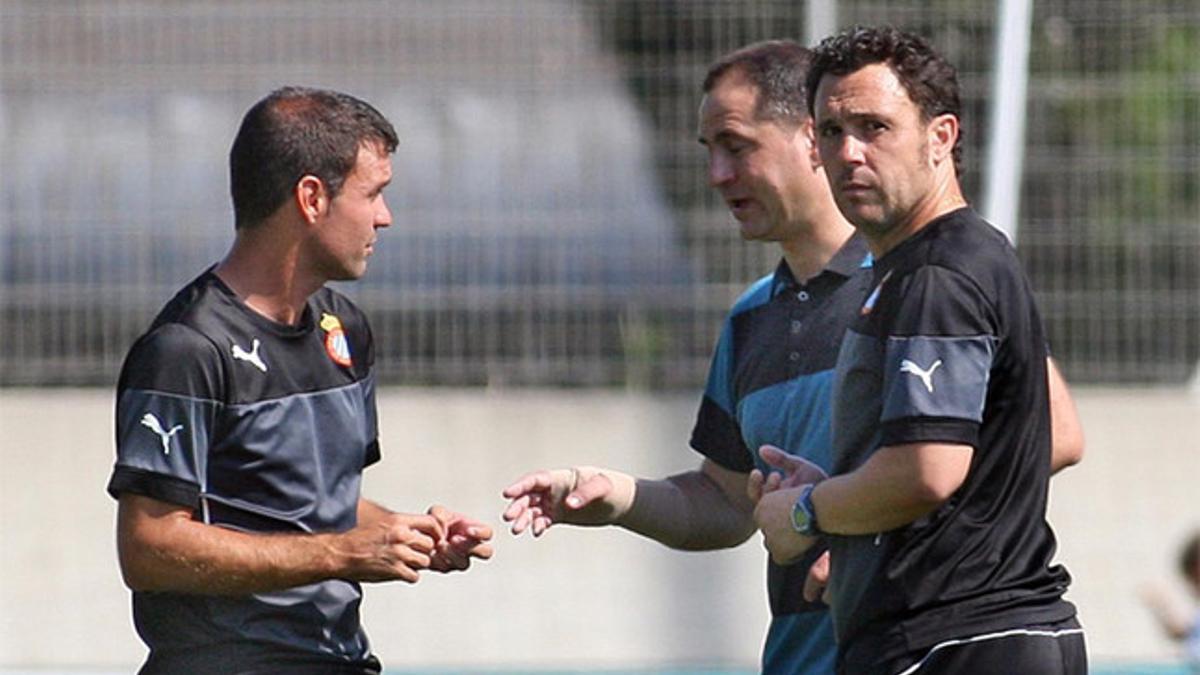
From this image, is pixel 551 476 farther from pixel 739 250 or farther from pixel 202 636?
pixel 739 250

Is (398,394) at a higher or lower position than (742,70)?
lower

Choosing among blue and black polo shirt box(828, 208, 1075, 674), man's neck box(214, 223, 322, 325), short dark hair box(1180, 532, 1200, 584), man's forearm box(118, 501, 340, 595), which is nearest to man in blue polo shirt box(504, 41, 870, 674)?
man's forearm box(118, 501, 340, 595)

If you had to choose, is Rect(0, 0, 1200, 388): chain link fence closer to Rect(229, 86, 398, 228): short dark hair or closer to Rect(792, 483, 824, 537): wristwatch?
Rect(229, 86, 398, 228): short dark hair

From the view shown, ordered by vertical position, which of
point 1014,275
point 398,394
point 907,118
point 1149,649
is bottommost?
point 1149,649

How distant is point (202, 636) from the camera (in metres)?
4.28

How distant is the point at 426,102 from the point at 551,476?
17.5ft

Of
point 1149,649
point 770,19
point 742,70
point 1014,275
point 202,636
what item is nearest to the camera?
point 1014,275

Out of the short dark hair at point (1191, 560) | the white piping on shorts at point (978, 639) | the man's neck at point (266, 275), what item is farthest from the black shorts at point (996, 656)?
the short dark hair at point (1191, 560)

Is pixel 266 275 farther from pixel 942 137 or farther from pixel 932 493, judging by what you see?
pixel 932 493

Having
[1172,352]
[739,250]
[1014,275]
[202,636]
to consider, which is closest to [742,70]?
[1014,275]

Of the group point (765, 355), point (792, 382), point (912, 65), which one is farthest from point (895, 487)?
point (765, 355)

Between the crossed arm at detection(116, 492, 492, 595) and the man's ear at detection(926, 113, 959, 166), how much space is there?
1.15 meters

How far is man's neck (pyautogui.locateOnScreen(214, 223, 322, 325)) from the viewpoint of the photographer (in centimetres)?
436

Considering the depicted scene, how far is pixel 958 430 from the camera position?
354cm
